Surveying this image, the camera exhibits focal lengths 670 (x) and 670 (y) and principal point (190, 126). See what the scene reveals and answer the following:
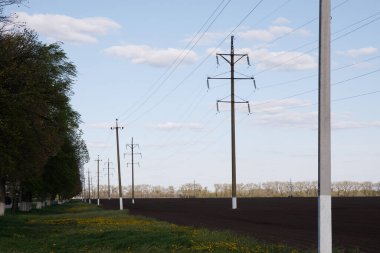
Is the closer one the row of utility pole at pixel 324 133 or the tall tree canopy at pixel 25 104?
the row of utility pole at pixel 324 133

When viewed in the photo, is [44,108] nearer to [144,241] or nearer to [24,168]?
[24,168]

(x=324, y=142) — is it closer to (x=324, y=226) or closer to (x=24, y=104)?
(x=324, y=226)

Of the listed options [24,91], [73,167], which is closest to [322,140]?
[24,91]

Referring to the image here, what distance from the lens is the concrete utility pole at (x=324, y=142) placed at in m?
15.4

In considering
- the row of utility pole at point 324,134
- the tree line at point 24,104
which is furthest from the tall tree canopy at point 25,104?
the row of utility pole at point 324,134

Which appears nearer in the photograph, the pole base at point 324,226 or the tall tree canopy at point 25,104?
the pole base at point 324,226

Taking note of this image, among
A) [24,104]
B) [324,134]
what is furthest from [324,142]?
[24,104]

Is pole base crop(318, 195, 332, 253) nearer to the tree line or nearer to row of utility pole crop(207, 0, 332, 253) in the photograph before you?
row of utility pole crop(207, 0, 332, 253)

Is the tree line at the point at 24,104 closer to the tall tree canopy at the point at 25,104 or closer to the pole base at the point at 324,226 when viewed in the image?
the tall tree canopy at the point at 25,104

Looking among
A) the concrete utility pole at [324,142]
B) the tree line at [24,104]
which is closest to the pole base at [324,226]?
the concrete utility pole at [324,142]

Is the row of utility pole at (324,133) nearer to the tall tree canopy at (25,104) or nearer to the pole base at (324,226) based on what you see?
the pole base at (324,226)

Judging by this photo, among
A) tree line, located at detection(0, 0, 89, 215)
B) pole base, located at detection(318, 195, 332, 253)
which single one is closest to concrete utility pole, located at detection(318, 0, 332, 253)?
pole base, located at detection(318, 195, 332, 253)

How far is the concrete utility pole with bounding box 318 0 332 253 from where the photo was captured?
1535cm

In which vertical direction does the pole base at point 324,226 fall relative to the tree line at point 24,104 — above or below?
below
